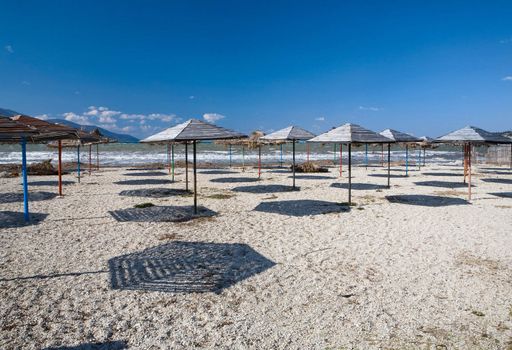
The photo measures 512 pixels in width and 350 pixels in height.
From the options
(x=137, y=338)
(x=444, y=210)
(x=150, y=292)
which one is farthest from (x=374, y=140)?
(x=137, y=338)

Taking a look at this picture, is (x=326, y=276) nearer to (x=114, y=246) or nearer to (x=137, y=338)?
(x=137, y=338)

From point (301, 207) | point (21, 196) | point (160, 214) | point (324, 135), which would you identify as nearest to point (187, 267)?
point (160, 214)

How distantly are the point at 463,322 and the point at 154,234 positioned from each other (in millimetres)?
5146

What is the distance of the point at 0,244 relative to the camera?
605 centimetres

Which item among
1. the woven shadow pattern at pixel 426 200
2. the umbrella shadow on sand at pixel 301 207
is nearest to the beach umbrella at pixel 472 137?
the woven shadow pattern at pixel 426 200

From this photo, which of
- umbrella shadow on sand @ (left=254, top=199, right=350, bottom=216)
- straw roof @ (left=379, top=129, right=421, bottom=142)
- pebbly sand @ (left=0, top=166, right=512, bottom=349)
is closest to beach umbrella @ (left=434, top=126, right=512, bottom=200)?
straw roof @ (left=379, top=129, right=421, bottom=142)

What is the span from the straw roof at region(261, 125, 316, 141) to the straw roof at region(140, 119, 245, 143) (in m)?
4.59

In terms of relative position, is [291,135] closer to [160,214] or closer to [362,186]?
[362,186]

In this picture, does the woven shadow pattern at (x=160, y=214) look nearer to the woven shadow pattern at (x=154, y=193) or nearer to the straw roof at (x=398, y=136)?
the woven shadow pattern at (x=154, y=193)

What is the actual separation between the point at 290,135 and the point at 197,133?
5579 millimetres

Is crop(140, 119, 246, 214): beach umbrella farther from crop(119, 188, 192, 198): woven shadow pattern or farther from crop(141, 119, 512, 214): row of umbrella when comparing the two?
crop(119, 188, 192, 198): woven shadow pattern

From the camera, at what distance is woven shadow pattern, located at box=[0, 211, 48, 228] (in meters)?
7.46

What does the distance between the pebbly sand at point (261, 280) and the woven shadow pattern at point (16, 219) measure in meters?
0.20

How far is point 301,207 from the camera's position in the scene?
31.5 ft
